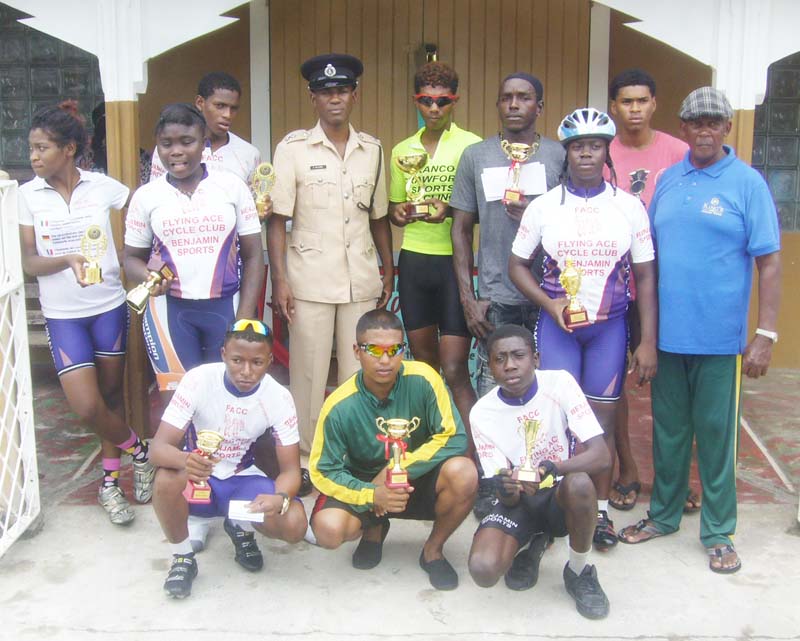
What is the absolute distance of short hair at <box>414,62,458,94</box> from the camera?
14.3ft

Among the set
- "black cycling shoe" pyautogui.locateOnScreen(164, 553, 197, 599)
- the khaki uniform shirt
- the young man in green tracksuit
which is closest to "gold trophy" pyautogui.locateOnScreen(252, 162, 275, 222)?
the khaki uniform shirt

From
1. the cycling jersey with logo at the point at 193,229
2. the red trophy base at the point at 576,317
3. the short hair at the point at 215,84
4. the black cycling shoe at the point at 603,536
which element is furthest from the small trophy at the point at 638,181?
the short hair at the point at 215,84

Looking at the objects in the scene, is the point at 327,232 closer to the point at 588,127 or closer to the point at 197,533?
the point at 588,127

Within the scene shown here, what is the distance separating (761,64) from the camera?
475 centimetres

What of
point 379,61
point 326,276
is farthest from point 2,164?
point 326,276

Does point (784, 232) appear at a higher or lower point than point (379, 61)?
lower

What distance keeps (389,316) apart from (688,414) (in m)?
1.39

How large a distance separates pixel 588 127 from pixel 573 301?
2.31 ft

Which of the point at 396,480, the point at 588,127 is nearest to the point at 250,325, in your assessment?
the point at 396,480

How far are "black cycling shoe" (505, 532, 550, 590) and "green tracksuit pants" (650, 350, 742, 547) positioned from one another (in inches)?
28.4

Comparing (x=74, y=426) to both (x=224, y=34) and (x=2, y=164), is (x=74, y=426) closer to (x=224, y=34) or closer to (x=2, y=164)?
(x=2, y=164)

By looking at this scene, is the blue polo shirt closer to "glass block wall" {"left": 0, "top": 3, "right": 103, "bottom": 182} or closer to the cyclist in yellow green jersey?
the cyclist in yellow green jersey

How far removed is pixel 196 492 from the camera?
3.63 m

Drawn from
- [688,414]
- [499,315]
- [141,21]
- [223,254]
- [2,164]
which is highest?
[141,21]
